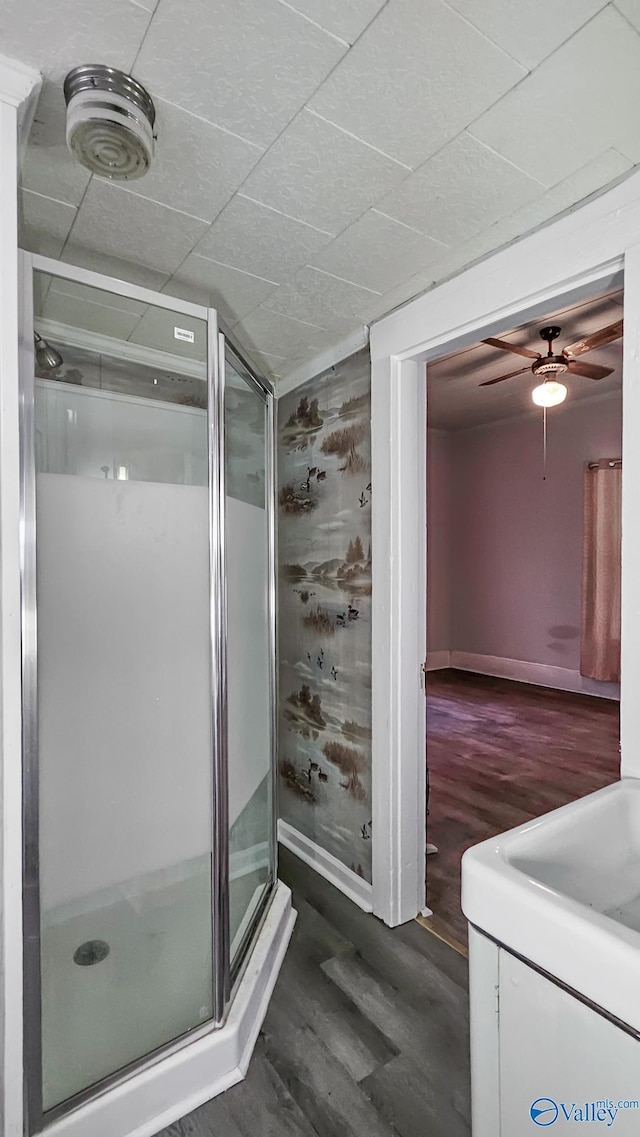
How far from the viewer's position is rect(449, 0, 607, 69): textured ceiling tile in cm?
94

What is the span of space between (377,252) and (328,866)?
2.45 m

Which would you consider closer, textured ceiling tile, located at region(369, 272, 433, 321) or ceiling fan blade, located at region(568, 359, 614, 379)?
textured ceiling tile, located at region(369, 272, 433, 321)

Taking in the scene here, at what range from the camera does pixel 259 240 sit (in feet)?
5.33

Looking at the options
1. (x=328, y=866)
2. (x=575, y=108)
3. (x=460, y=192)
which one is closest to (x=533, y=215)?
(x=460, y=192)

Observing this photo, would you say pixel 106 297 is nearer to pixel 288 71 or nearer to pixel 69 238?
pixel 69 238

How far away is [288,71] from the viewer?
41.6 inches

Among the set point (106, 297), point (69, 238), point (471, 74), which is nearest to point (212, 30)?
point (471, 74)

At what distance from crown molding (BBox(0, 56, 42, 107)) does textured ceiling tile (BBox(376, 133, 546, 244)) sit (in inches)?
32.1

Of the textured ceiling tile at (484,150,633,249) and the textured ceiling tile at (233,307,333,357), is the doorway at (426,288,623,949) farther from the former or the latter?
the textured ceiling tile at (484,150,633,249)

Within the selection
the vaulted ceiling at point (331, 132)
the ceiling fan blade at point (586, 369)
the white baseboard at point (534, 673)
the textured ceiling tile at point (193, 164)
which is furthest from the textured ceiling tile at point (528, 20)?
the white baseboard at point (534, 673)

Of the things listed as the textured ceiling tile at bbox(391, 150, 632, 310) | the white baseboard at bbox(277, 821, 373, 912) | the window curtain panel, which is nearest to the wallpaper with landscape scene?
the white baseboard at bbox(277, 821, 373, 912)

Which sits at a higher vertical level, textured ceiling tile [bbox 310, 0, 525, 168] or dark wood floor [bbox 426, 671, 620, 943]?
textured ceiling tile [bbox 310, 0, 525, 168]

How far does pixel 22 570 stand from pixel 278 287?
4.26 ft

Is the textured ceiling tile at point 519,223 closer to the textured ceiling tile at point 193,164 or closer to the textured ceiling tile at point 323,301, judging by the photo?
the textured ceiling tile at point 323,301
